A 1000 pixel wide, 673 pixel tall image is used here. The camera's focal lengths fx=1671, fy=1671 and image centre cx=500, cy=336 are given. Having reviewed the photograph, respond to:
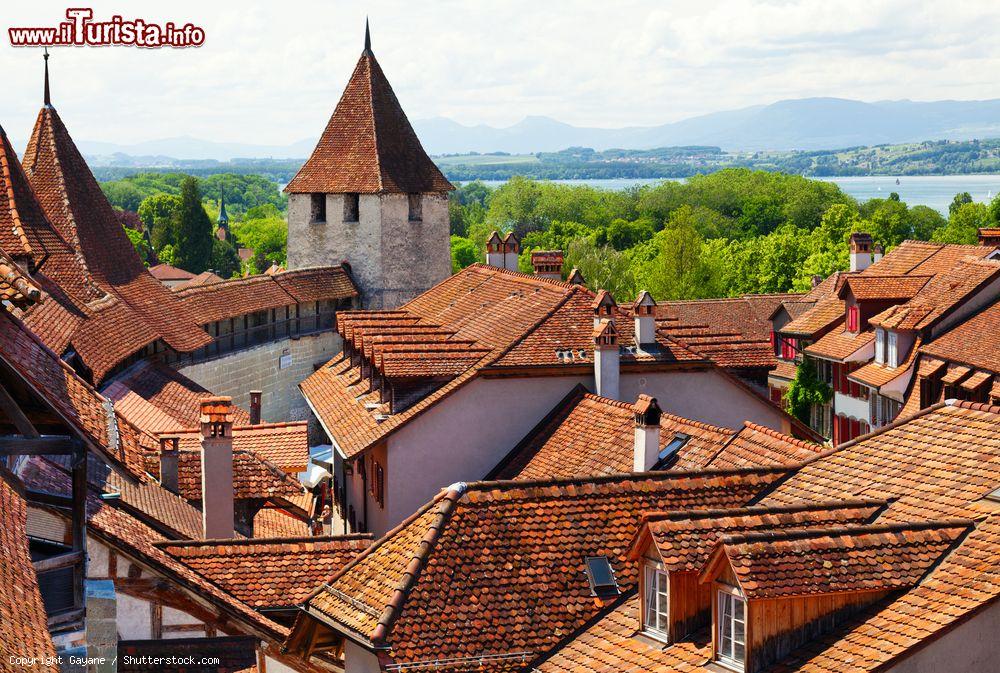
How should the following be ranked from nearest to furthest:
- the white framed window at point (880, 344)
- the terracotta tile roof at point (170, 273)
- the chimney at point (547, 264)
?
the chimney at point (547, 264)
the white framed window at point (880, 344)
the terracotta tile roof at point (170, 273)

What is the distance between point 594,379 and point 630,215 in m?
130

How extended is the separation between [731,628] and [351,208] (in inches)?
1676

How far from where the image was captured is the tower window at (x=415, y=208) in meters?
53.2

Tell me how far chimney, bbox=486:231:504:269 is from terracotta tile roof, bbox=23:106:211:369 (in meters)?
6.88

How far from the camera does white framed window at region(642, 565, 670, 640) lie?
41.1ft

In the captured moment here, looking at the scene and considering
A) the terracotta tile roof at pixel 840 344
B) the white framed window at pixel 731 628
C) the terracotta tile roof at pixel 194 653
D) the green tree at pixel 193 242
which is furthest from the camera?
the green tree at pixel 193 242

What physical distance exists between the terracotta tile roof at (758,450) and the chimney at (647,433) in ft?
3.24

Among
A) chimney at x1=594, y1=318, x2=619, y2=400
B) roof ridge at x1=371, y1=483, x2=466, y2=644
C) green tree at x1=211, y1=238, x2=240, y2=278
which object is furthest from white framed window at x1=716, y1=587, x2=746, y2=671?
green tree at x1=211, y1=238, x2=240, y2=278

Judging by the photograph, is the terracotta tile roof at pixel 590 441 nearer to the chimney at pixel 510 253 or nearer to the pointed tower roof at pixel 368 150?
the chimney at pixel 510 253

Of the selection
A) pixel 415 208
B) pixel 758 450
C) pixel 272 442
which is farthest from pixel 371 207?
pixel 758 450

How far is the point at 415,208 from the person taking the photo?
53.3m

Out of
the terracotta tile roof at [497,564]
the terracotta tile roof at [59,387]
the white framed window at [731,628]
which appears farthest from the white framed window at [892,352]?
the white framed window at [731,628]

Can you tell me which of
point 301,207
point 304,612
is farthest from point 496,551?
point 301,207

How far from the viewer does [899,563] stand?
11602mm
